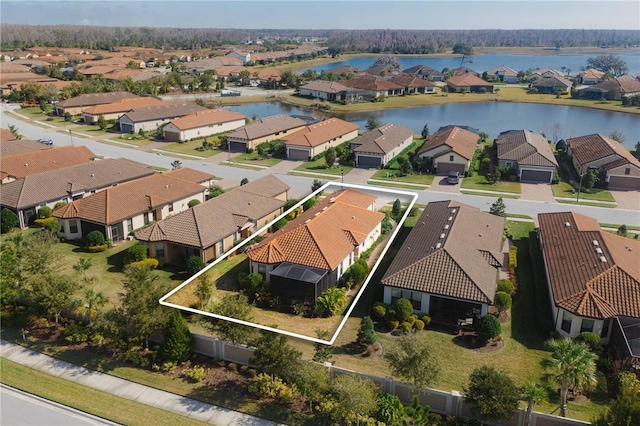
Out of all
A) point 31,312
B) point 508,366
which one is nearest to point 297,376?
point 508,366

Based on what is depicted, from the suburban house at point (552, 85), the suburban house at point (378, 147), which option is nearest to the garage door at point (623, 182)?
the suburban house at point (378, 147)

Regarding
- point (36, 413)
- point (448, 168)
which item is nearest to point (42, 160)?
point (36, 413)

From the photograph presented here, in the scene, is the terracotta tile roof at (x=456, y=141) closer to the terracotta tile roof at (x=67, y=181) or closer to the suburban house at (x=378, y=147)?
the suburban house at (x=378, y=147)

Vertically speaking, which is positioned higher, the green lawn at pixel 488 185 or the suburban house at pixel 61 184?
the suburban house at pixel 61 184

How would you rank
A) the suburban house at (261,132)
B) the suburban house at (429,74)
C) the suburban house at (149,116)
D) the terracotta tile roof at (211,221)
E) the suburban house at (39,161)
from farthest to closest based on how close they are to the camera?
the suburban house at (429,74)
the suburban house at (149,116)
the suburban house at (261,132)
the suburban house at (39,161)
the terracotta tile roof at (211,221)

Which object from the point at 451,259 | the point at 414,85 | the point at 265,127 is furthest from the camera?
the point at 414,85

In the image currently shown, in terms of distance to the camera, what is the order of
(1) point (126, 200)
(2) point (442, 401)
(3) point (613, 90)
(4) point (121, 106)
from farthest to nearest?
(3) point (613, 90) → (4) point (121, 106) → (1) point (126, 200) → (2) point (442, 401)

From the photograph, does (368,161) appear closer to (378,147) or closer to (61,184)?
(378,147)

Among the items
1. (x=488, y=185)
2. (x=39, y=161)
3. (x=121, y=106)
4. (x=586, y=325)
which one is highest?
(x=121, y=106)
